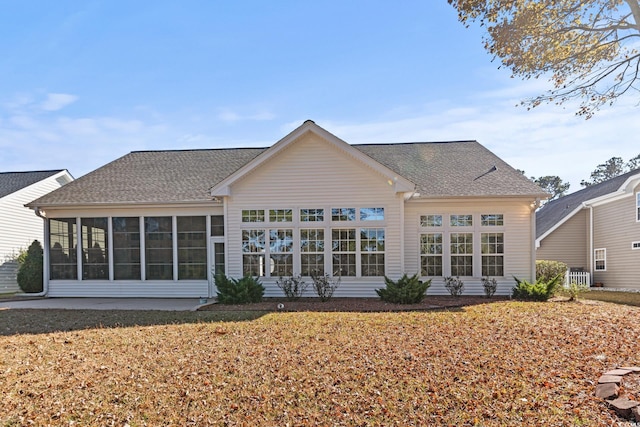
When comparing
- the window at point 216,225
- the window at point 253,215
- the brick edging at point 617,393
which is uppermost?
the window at point 253,215

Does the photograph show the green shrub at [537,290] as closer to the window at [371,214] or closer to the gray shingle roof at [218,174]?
the gray shingle roof at [218,174]

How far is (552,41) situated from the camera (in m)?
7.83

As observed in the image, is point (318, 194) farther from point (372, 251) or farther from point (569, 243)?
point (569, 243)

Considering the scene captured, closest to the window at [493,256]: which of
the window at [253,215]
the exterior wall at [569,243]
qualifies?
the window at [253,215]

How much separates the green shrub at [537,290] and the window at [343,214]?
5.77m

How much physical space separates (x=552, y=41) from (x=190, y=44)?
985cm

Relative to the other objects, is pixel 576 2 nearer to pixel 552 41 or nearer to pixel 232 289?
pixel 552 41

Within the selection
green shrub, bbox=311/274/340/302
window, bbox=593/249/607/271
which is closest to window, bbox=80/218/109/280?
green shrub, bbox=311/274/340/302

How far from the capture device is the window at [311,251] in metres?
13.5

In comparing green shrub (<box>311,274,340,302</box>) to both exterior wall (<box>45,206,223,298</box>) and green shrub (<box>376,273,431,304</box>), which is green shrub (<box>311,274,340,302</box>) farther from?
exterior wall (<box>45,206,223,298</box>)

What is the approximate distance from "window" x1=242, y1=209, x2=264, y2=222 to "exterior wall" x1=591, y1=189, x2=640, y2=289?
1548cm

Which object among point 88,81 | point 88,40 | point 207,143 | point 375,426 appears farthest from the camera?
point 207,143

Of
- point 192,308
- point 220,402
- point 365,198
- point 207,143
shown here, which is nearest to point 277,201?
point 365,198

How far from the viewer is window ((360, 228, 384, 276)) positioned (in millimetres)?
13336
